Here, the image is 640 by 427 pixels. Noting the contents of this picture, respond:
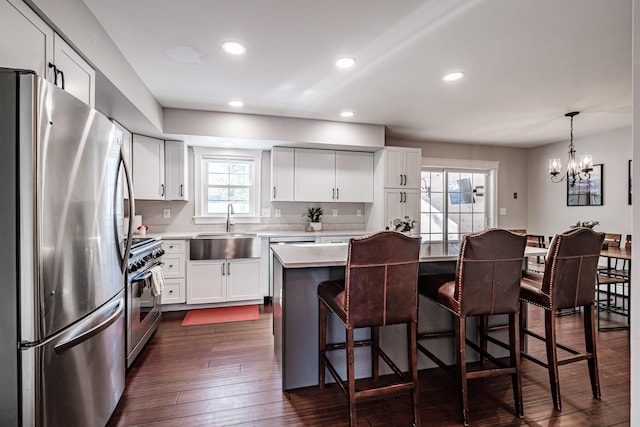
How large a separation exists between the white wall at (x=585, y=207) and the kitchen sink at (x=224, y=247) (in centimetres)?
487

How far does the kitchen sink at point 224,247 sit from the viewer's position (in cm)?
369

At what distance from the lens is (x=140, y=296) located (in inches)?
99.4

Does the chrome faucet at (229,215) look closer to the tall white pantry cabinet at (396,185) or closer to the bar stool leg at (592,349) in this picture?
the tall white pantry cabinet at (396,185)

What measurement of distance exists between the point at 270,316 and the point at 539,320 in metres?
2.94

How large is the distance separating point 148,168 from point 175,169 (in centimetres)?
31

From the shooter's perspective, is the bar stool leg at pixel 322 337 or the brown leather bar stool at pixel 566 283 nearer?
the brown leather bar stool at pixel 566 283

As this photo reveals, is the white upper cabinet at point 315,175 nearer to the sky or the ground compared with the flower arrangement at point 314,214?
nearer to the sky

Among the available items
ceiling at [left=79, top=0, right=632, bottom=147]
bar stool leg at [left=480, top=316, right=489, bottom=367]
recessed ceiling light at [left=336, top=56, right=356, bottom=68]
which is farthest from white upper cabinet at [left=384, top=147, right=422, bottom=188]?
bar stool leg at [left=480, top=316, right=489, bottom=367]

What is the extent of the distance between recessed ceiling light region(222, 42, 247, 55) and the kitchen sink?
2.14m

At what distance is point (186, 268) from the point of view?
12.1 feet

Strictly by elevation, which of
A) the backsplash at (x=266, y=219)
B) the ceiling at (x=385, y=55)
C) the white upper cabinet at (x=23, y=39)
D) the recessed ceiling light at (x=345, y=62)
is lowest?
the backsplash at (x=266, y=219)

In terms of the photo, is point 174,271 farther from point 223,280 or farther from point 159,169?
point 159,169

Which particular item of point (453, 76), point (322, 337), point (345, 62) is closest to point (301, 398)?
point (322, 337)

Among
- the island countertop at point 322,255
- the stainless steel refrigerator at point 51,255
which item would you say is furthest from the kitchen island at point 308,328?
the stainless steel refrigerator at point 51,255
